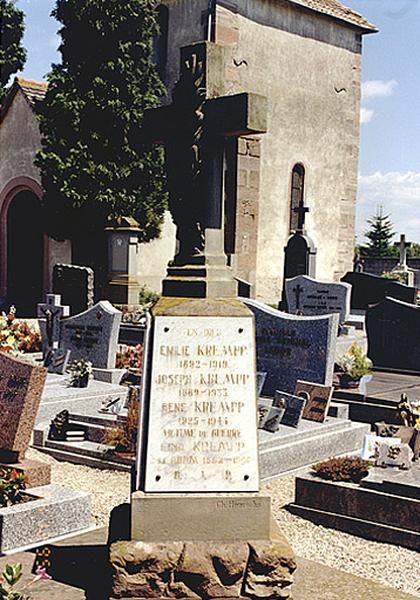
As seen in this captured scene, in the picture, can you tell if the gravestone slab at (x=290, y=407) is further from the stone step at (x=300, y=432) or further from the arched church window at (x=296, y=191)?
the arched church window at (x=296, y=191)

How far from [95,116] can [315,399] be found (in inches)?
554

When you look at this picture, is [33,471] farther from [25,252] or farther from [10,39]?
[10,39]

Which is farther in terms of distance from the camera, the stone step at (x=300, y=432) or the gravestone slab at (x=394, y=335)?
the gravestone slab at (x=394, y=335)

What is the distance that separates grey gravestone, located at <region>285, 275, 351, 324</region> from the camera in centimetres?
1581

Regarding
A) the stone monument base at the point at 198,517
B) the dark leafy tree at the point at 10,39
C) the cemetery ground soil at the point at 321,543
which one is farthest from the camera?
the dark leafy tree at the point at 10,39

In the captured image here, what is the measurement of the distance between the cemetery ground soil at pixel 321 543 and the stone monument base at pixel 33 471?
1.89 feet

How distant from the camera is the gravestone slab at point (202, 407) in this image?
→ 463 cm

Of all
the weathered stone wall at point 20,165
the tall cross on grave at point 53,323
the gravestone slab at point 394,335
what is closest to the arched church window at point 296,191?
the weathered stone wall at point 20,165

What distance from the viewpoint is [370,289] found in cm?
2375

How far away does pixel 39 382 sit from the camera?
238 inches

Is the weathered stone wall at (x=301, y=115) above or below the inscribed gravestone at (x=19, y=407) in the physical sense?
above

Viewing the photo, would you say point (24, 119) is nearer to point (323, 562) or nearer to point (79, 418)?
A: point (79, 418)

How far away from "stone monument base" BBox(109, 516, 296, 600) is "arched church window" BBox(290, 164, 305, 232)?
2014 centimetres

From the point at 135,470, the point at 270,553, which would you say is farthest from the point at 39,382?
the point at 270,553
